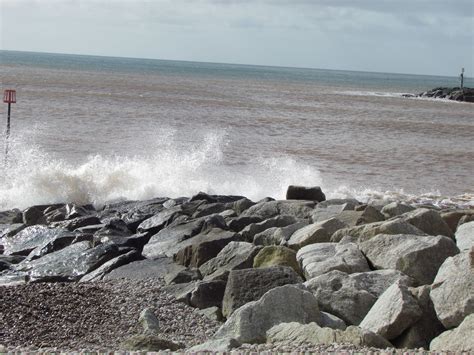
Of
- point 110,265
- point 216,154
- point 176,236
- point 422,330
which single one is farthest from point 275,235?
point 216,154

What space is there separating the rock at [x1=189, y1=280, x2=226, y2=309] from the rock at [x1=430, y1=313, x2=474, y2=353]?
231 centimetres

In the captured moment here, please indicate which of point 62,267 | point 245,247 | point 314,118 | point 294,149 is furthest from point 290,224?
point 314,118

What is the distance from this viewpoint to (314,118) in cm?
3203

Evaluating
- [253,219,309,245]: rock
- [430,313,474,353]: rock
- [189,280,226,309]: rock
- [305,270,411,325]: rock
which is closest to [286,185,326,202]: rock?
[253,219,309,245]: rock

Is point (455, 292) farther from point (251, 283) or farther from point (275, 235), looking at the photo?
point (275, 235)

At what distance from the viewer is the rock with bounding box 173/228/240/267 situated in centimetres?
843

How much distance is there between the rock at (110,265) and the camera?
867 cm

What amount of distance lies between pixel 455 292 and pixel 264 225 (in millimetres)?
3825

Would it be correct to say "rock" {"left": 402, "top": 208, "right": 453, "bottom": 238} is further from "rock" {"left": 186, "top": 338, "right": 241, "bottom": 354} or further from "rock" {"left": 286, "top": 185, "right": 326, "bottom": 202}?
"rock" {"left": 286, "top": 185, "right": 326, "bottom": 202}

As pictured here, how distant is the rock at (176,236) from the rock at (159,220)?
530mm

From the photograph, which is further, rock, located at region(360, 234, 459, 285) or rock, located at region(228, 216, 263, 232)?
rock, located at region(228, 216, 263, 232)

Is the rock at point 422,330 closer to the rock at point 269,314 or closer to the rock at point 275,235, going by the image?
the rock at point 269,314

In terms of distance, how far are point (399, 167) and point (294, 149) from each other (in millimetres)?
3598

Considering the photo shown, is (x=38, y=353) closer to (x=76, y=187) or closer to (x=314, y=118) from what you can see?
(x=76, y=187)
